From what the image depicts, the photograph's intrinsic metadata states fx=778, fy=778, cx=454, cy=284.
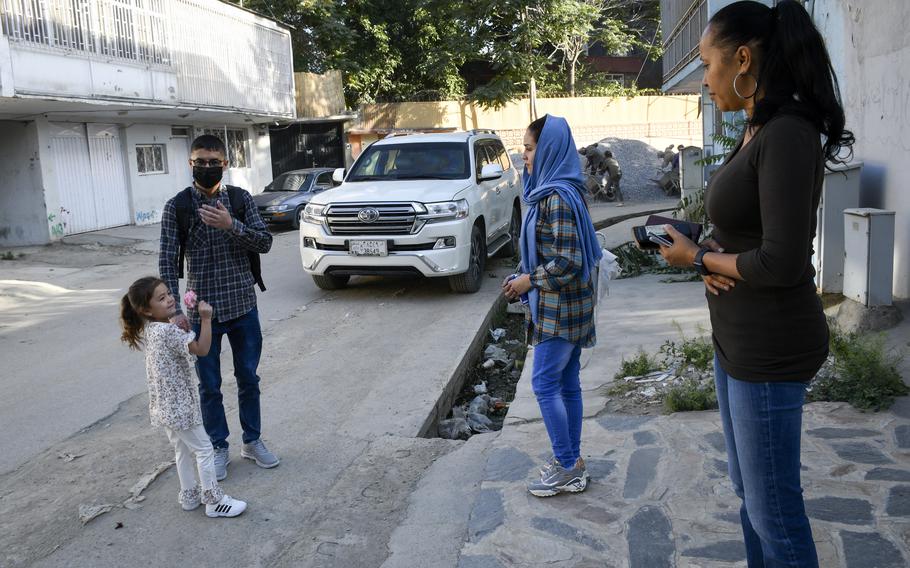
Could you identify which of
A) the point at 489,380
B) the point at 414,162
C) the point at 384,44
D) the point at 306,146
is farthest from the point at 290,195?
the point at 384,44

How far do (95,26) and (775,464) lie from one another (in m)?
17.0

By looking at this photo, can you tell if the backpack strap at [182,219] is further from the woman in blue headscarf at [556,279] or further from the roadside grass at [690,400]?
the roadside grass at [690,400]

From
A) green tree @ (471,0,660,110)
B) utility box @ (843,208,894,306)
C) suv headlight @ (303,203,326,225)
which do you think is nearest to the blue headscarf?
utility box @ (843,208,894,306)

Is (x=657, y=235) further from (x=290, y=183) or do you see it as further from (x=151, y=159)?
(x=151, y=159)

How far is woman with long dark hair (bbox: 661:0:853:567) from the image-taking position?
204 centimetres

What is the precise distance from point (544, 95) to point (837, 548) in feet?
112

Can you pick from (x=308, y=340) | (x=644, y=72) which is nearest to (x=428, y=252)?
(x=308, y=340)

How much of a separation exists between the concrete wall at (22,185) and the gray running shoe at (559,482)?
50.6 ft

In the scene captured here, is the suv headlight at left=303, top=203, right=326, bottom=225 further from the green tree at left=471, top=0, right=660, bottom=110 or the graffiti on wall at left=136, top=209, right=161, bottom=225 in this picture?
the green tree at left=471, top=0, right=660, bottom=110

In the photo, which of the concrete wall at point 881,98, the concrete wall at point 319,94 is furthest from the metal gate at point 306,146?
the concrete wall at point 881,98

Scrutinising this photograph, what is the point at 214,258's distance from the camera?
4414 millimetres

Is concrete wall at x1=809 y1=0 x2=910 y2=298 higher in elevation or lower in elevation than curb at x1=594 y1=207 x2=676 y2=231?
higher

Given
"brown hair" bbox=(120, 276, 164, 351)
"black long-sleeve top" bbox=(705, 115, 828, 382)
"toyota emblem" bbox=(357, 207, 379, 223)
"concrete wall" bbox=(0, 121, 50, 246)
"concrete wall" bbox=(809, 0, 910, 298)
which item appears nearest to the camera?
"black long-sleeve top" bbox=(705, 115, 828, 382)

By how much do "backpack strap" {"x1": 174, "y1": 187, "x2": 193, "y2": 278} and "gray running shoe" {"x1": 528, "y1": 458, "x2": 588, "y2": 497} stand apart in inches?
89.4
